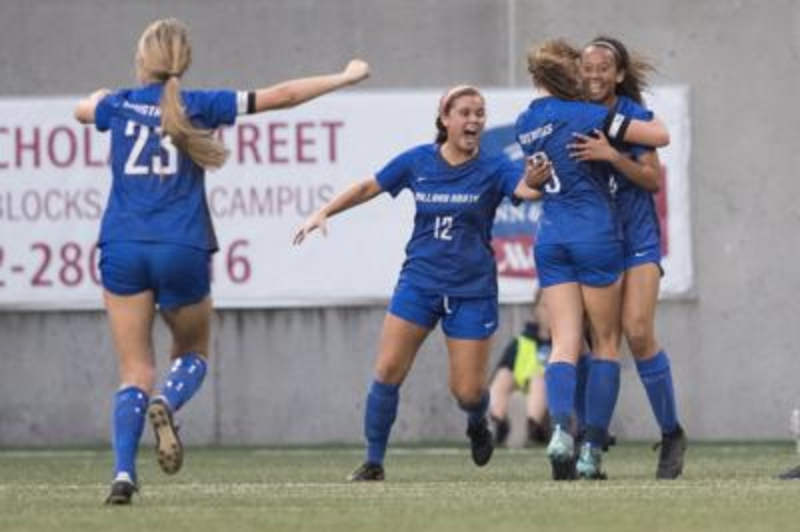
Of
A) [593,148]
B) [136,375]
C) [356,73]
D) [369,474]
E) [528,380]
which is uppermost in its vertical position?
[356,73]

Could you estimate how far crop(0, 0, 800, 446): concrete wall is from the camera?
19656mm

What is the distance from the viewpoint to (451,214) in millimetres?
13016

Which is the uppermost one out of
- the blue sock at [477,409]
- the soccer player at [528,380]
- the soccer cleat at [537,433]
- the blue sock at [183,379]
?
the blue sock at [183,379]

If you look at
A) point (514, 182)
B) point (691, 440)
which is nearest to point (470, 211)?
point (514, 182)

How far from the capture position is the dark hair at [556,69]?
40.4ft

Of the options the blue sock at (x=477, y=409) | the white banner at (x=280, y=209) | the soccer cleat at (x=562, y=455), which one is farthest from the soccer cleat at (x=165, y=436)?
the white banner at (x=280, y=209)

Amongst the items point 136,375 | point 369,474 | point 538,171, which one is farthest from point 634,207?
point 136,375

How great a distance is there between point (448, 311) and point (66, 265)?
7332 mm

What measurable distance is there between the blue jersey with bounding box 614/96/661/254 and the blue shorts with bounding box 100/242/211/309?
2.52 meters

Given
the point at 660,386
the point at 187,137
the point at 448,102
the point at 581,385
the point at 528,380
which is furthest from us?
the point at 528,380

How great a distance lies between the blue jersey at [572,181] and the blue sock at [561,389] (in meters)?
0.57

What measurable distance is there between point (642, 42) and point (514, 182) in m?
7.00

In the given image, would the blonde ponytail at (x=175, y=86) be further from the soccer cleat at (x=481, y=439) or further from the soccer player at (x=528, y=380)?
the soccer player at (x=528, y=380)

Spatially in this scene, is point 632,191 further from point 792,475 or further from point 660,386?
point 792,475
